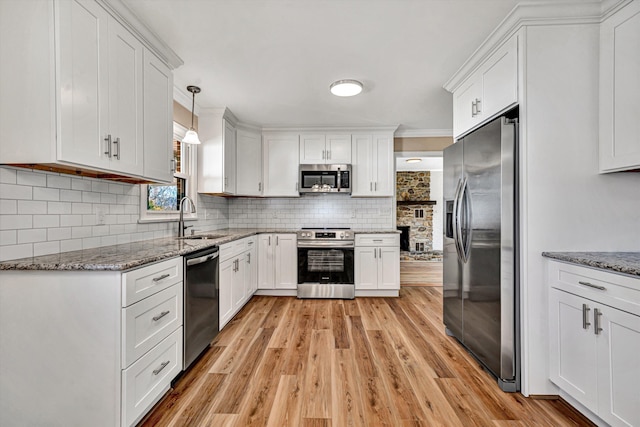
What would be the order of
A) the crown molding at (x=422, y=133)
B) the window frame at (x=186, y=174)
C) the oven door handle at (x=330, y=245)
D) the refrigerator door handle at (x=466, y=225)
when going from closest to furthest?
the refrigerator door handle at (x=466, y=225) → the window frame at (x=186, y=174) → the oven door handle at (x=330, y=245) → the crown molding at (x=422, y=133)

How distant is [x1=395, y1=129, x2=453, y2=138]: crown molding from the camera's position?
4465 millimetres

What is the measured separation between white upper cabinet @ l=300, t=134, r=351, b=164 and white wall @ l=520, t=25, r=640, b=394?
2.60m

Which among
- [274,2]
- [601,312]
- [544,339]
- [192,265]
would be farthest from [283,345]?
[274,2]

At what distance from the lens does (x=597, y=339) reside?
4.99 feet

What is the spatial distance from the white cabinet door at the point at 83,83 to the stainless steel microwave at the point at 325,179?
277 centimetres

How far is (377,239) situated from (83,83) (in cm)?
333

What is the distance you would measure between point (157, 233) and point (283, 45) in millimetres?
1964

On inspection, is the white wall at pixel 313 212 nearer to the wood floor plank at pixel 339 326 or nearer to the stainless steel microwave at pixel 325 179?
the stainless steel microwave at pixel 325 179

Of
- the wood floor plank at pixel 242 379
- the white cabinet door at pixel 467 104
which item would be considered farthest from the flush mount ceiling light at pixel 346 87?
the wood floor plank at pixel 242 379

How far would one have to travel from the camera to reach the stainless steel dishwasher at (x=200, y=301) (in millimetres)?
2047

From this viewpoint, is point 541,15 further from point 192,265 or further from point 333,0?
point 192,265

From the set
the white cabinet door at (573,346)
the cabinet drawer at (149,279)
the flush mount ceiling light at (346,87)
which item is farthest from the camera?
the flush mount ceiling light at (346,87)

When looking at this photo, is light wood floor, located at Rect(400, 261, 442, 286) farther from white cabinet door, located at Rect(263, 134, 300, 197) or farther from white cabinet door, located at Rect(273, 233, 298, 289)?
white cabinet door, located at Rect(263, 134, 300, 197)

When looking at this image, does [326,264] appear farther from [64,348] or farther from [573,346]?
[64,348]
